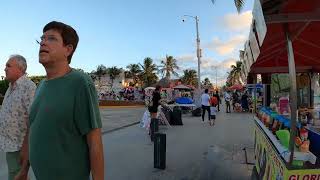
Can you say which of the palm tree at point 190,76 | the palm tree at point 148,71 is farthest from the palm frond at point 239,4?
the palm tree at point 190,76

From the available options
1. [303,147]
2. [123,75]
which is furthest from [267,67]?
[123,75]

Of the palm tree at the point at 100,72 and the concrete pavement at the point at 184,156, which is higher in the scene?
the palm tree at the point at 100,72

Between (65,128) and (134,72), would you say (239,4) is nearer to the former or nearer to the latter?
(65,128)

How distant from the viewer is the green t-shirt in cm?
296

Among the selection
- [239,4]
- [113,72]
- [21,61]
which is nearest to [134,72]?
[113,72]

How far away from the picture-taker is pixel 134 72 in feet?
406

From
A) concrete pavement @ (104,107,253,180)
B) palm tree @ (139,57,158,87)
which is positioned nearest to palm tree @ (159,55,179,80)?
palm tree @ (139,57,158,87)

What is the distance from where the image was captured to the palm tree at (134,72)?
122m

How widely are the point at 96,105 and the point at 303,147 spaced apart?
255 centimetres

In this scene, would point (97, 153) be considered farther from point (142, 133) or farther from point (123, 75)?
point (123, 75)

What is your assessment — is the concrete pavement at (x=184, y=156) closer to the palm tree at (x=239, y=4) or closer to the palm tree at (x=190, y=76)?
the palm tree at (x=239, y=4)

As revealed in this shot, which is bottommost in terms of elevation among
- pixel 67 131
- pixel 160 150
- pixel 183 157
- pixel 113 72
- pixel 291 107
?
pixel 183 157

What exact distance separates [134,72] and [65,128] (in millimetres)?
120894

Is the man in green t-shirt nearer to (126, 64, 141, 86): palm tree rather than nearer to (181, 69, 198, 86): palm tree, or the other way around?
(126, 64, 141, 86): palm tree
